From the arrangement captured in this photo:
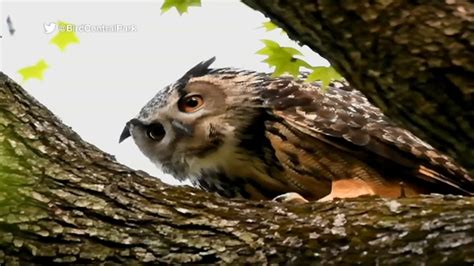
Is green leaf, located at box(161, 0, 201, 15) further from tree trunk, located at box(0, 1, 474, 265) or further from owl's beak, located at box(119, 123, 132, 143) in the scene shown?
owl's beak, located at box(119, 123, 132, 143)

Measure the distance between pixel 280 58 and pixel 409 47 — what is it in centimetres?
144

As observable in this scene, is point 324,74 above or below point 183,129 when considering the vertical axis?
below

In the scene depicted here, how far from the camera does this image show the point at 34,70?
4.25m

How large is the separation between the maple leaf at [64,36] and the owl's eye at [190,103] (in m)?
0.59

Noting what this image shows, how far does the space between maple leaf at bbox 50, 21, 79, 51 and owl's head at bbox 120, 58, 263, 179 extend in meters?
0.53

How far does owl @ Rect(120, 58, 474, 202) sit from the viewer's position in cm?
399

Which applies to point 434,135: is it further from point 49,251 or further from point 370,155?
point 370,155

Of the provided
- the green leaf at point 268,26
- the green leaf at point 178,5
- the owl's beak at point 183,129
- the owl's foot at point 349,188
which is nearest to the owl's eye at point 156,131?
the owl's beak at point 183,129

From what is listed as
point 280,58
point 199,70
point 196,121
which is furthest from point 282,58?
point 199,70

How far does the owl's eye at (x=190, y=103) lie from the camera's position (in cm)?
449

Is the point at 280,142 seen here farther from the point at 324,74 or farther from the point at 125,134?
the point at 125,134

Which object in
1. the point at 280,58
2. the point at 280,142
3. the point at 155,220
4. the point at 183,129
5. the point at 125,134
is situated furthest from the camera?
the point at 125,134

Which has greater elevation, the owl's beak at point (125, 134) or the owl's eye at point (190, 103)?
the owl's beak at point (125, 134)

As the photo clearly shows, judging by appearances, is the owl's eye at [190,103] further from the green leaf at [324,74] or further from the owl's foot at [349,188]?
the green leaf at [324,74]
